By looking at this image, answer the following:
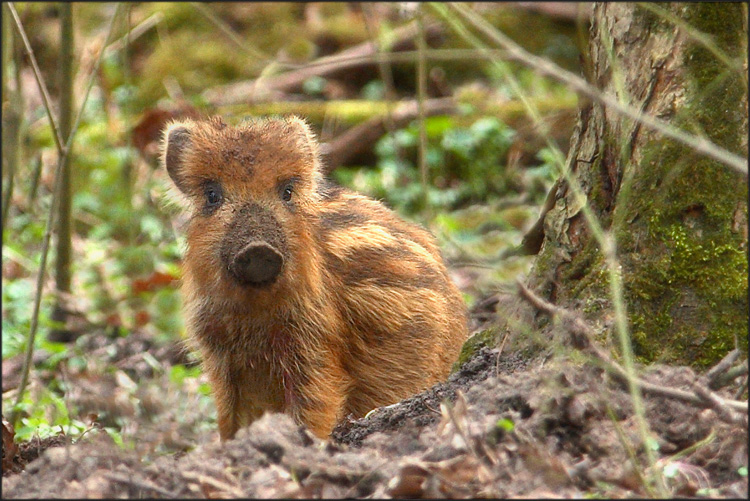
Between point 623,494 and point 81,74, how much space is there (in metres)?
9.50

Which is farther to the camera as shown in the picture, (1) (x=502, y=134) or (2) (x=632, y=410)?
(1) (x=502, y=134)

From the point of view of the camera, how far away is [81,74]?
35.1ft

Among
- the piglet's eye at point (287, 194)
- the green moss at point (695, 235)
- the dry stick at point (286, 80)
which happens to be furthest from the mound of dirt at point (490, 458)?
the dry stick at point (286, 80)

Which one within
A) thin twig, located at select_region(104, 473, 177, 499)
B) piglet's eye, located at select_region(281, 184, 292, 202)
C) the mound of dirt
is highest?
piglet's eye, located at select_region(281, 184, 292, 202)

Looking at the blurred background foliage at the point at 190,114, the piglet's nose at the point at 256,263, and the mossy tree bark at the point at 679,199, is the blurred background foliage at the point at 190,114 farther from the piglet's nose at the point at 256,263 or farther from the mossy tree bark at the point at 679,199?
the mossy tree bark at the point at 679,199

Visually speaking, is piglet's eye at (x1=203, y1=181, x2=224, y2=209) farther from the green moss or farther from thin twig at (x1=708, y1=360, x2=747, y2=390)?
thin twig at (x1=708, y1=360, x2=747, y2=390)

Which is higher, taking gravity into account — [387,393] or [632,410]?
[632,410]

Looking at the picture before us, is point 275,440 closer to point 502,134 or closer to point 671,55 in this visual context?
point 671,55

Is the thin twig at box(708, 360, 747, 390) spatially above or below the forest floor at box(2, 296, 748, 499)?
above

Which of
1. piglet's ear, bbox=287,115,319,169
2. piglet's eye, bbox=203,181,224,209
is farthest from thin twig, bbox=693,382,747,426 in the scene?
piglet's ear, bbox=287,115,319,169

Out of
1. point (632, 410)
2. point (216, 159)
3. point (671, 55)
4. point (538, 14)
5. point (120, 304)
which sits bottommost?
point (120, 304)

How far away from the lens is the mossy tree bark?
3404mm

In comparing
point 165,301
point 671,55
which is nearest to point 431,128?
point 165,301

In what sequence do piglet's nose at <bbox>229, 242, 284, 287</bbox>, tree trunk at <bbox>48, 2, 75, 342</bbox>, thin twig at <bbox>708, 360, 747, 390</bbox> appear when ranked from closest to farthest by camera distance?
thin twig at <bbox>708, 360, 747, 390</bbox>, piglet's nose at <bbox>229, 242, 284, 287</bbox>, tree trunk at <bbox>48, 2, 75, 342</bbox>
